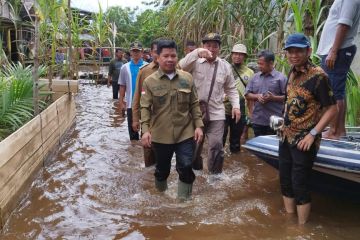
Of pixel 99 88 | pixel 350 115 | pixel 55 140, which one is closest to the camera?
pixel 350 115

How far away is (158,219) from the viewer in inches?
163

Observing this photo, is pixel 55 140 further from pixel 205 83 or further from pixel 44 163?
pixel 205 83

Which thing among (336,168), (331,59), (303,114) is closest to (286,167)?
(336,168)

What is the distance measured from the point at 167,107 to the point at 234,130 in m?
2.53

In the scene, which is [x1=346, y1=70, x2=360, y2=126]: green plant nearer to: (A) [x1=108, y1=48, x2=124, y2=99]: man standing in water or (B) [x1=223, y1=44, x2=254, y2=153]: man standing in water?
(B) [x1=223, y1=44, x2=254, y2=153]: man standing in water

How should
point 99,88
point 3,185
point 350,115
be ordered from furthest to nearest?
1. point 99,88
2. point 350,115
3. point 3,185

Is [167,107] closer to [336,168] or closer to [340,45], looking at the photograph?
[336,168]

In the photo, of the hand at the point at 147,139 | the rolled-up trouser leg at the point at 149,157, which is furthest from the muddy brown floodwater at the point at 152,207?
the hand at the point at 147,139

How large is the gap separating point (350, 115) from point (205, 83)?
6.89 ft

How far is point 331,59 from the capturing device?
416 centimetres

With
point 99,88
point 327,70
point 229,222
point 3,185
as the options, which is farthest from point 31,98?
point 99,88

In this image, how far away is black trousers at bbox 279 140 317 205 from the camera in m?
3.75

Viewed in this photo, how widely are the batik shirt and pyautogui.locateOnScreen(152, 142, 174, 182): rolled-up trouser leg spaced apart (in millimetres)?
1201

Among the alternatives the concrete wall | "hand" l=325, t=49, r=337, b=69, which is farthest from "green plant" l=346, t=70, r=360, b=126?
the concrete wall
